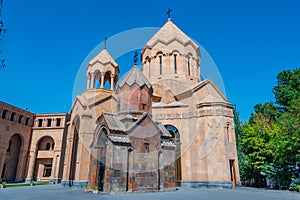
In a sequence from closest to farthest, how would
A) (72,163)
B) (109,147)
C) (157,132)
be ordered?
(109,147) → (157,132) → (72,163)

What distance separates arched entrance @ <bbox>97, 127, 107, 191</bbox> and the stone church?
0.16 feet

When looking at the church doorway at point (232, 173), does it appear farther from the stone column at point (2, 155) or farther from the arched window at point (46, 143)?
the stone column at point (2, 155)

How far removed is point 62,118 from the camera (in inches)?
1049

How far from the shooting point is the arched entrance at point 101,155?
10808 millimetres

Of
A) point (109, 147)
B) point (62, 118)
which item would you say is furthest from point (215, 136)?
point (62, 118)

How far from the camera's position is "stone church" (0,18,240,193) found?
11.2 metres

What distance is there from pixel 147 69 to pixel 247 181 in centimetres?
1500

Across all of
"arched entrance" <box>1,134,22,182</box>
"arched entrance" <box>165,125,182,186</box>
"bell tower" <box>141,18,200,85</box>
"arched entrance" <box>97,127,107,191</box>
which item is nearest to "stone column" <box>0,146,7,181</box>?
"arched entrance" <box>1,134,22,182</box>

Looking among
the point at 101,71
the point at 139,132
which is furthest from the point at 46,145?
the point at 139,132

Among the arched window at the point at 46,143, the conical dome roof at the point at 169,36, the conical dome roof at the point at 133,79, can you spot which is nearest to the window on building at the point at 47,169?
the arched window at the point at 46,143

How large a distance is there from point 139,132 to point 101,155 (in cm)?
255

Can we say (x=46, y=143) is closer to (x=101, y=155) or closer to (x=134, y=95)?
(x=101, y=155)

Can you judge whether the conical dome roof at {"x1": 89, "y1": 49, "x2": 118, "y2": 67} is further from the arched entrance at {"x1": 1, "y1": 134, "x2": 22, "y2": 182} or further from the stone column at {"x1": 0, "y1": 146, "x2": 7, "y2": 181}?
the arched entrance at {"x1": 1, "y1": 134, "x2": 22, "y2": 182}

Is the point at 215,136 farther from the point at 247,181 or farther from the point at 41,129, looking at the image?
the point at 41,129
